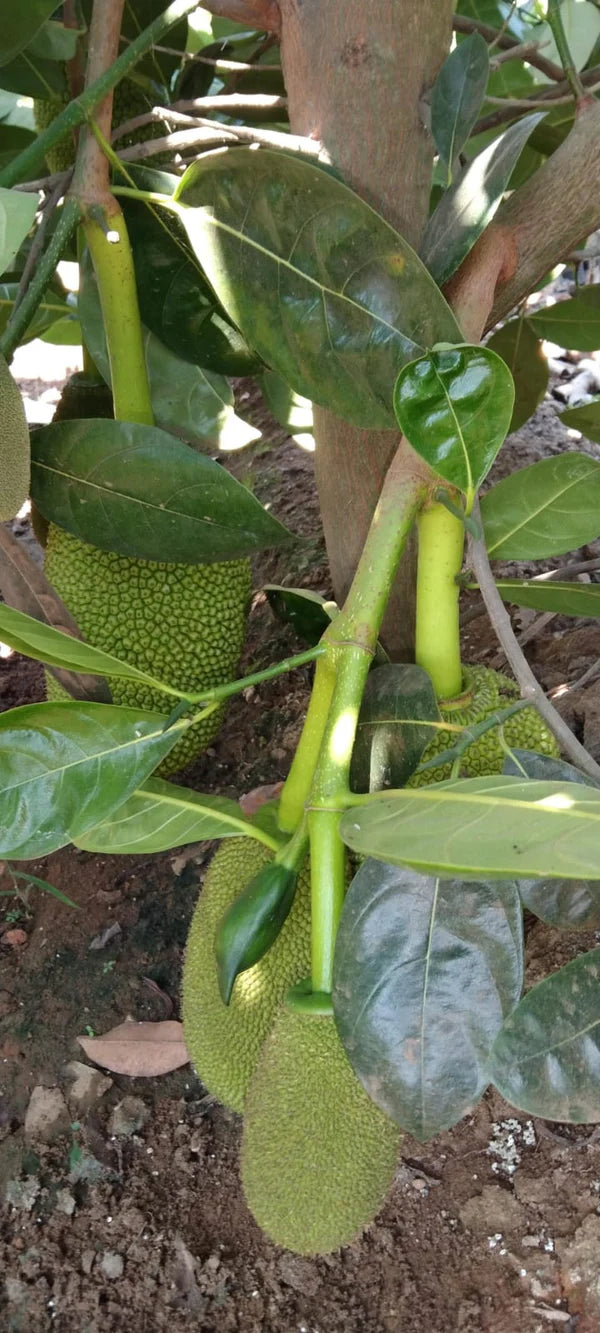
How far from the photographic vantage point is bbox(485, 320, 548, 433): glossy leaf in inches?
55.3

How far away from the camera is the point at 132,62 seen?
0.86m

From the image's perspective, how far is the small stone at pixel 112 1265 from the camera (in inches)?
38.0

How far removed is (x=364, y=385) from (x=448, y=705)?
0.85 ft

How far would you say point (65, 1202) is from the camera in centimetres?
102

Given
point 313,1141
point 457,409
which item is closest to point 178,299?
point 457,409

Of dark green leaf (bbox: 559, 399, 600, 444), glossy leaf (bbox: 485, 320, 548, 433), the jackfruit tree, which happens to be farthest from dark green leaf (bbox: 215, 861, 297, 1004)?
glossy leaf (bbox: 485, 320, 548, 433)

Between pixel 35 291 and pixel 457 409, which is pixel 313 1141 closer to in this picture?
pixel 457 409

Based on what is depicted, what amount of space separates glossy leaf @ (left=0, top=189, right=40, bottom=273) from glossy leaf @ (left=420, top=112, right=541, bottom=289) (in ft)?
1.12

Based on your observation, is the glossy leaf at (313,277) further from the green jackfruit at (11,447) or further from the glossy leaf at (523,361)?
the glossy leaf at (523,361)

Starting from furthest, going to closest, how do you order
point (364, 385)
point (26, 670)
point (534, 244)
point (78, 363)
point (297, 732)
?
point (78, 363), point (26, 670), point (297, 732), point (534, 244), point (364, 385)

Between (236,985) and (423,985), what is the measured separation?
237mm

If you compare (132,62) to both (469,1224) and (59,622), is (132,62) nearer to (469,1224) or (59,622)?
(59,622)

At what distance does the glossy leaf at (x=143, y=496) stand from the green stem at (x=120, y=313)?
0.07 meters

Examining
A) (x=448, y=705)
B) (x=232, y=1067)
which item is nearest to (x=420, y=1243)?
(x=232, y=1067)
